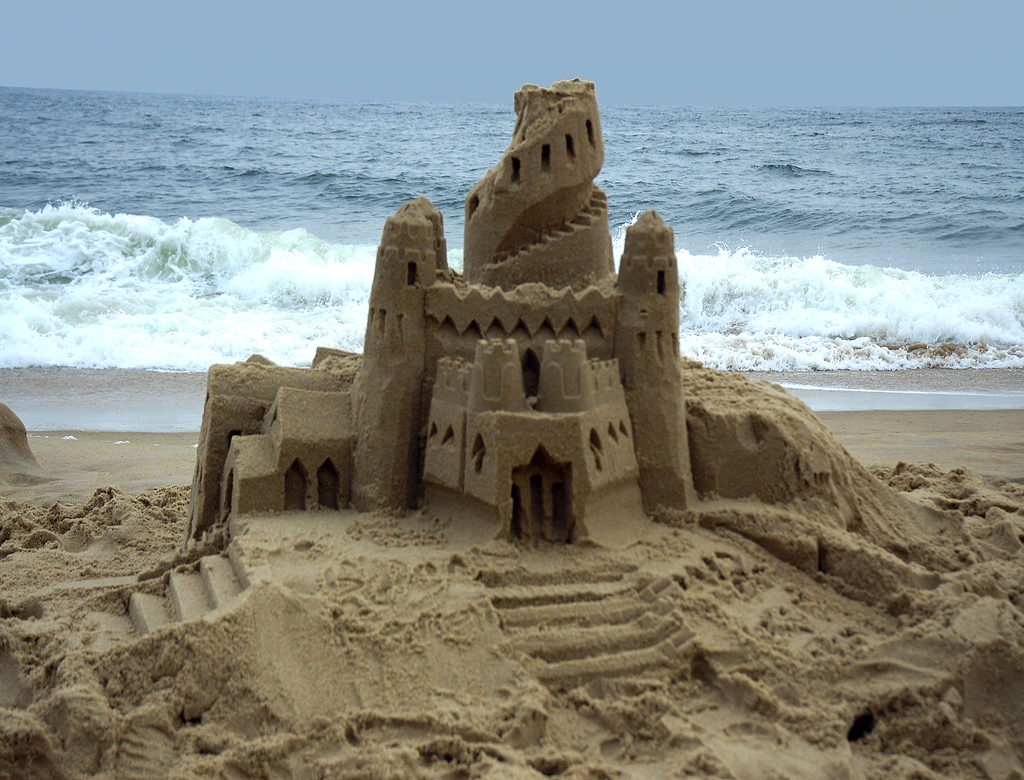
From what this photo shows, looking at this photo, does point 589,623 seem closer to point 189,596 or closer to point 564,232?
point 189,596

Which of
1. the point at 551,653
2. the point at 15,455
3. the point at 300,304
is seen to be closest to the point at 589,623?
the point at 551,653

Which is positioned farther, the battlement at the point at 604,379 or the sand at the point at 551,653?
the battlement at the point at 604,379

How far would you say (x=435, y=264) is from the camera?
6258 mm

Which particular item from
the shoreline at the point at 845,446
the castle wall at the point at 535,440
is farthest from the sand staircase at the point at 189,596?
the shoreline at the point at 845,446

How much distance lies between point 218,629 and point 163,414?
7815 millimetres

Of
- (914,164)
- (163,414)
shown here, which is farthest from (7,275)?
(914,164)

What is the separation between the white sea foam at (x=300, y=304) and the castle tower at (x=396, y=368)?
8.96 m

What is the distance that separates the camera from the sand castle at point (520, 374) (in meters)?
5.74

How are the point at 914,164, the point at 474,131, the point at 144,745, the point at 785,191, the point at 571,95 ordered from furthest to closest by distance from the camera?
1. the point at 474,131
2. the point at 914,164
3. the point at 785,191
4. the point at 571,95
5. the point at 144,745

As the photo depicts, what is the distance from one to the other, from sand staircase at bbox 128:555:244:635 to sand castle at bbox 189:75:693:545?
0.48 metres

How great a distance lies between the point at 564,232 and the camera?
624 centimetres

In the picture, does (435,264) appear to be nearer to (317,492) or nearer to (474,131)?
(317,492)

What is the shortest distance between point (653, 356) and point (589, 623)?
163cm

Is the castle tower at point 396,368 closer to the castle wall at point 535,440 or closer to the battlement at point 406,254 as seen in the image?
the battlement at point 406,254
